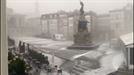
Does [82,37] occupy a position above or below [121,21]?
below

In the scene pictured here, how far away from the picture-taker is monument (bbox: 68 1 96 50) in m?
1.34

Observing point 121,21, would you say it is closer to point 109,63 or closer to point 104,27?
point 104,27

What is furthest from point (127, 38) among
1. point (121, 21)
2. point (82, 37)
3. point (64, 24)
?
point (64, 24)

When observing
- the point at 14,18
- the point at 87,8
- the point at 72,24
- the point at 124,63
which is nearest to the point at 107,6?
the point at 87,8

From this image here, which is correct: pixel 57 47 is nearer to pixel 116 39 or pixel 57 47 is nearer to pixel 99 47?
pixel 99 47

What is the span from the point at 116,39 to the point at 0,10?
0.78 m

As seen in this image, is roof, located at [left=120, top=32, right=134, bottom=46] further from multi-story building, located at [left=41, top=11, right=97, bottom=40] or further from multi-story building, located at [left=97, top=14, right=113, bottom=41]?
multi-story building, located at [left=41, top=11, right=97, bottom=40]

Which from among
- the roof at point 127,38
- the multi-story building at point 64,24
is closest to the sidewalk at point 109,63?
the roof at point 127,38

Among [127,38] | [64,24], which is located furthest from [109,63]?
[64,24]

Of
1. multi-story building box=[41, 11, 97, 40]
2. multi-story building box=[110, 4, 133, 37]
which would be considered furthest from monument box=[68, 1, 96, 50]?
multi-story building box=[110, 4, 133, 37]

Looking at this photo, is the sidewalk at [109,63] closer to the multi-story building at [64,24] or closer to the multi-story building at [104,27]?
the multi-story building at [104,27]

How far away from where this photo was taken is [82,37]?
1358mm

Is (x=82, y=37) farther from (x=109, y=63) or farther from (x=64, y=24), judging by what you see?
(x=109, y=63)

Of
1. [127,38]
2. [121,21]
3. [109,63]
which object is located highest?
[121,21]
